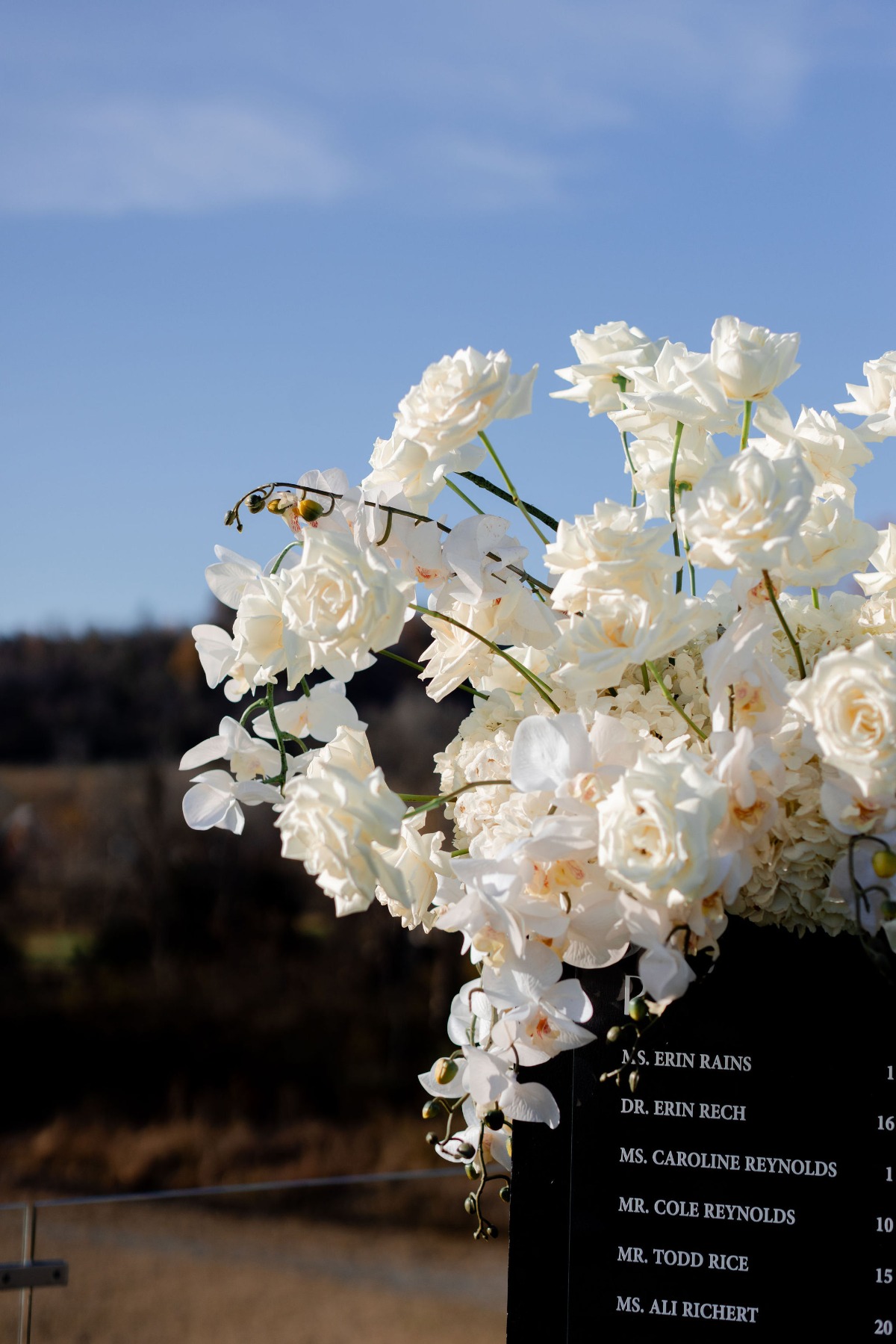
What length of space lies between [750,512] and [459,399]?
0.63 feet

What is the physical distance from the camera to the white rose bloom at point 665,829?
→ 55cm

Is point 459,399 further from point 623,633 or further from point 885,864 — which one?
point 885,864

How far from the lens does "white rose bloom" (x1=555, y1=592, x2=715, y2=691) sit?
62 cm

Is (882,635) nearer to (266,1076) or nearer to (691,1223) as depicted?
(691,1223)

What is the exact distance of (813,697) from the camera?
58 centimetres

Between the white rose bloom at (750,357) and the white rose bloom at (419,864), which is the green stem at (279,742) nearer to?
the white rose bloom at (419,864)

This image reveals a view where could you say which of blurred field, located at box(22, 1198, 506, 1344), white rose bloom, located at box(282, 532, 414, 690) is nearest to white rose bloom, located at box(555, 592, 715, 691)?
white rose bloom, located at box(282, 532, 414, 690)

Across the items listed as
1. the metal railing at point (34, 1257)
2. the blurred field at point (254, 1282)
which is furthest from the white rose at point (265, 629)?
the blurred field at point (254, 1282)

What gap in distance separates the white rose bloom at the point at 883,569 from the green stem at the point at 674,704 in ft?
0.54

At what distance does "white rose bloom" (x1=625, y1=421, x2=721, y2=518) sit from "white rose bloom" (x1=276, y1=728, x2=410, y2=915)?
281mm

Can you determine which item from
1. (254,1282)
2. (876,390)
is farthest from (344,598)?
(254,1282)

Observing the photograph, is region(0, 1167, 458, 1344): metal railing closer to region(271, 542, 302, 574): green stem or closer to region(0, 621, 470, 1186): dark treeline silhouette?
region(271, 542, 302, 574): green stem

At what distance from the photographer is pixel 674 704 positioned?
2.23 feet

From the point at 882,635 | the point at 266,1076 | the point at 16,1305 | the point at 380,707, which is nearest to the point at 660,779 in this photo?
the point at 882,635
